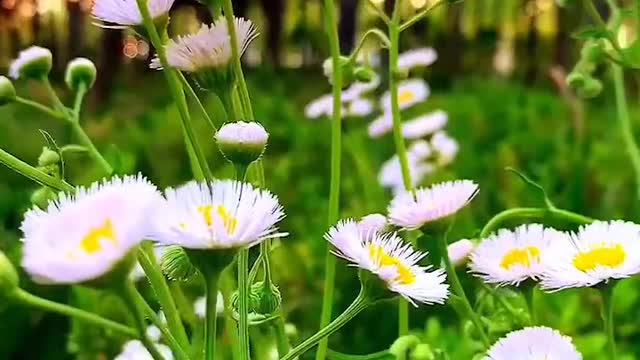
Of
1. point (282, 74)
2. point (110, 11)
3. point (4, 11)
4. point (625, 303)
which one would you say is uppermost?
point (4, 11)

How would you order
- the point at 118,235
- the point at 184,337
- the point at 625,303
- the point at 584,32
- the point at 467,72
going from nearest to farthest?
the point at 118,235 < the point at 184,337 < the point at 584,32 < the point at 625,303 < the point at 467,72

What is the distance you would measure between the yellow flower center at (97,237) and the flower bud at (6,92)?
18 centimetres

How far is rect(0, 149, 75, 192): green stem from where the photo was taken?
326 millimetres

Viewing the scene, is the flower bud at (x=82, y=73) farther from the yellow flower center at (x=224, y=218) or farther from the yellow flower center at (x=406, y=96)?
the yellow flower center at (x=406, y=96)

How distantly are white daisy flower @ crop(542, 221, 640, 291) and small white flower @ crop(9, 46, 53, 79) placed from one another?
0.22 metres

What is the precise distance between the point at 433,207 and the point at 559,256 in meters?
0.05

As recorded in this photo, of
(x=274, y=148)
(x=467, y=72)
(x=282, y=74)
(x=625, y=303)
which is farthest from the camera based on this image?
(x=467, y=72)

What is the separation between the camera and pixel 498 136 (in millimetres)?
1781

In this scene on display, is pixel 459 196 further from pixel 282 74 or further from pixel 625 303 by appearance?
pixel 282 74

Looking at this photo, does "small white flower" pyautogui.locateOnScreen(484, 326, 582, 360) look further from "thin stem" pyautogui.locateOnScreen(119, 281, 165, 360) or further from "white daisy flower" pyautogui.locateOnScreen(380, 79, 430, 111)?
"white daisy flower" pyautogui.locateOnScreen(380, 79, 430, 111)

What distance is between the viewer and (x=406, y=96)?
0.91 meters

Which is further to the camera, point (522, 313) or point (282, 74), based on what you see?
point (282, 74)

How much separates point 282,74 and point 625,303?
3029 mm

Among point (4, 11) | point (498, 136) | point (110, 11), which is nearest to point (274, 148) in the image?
point (498, 136)
